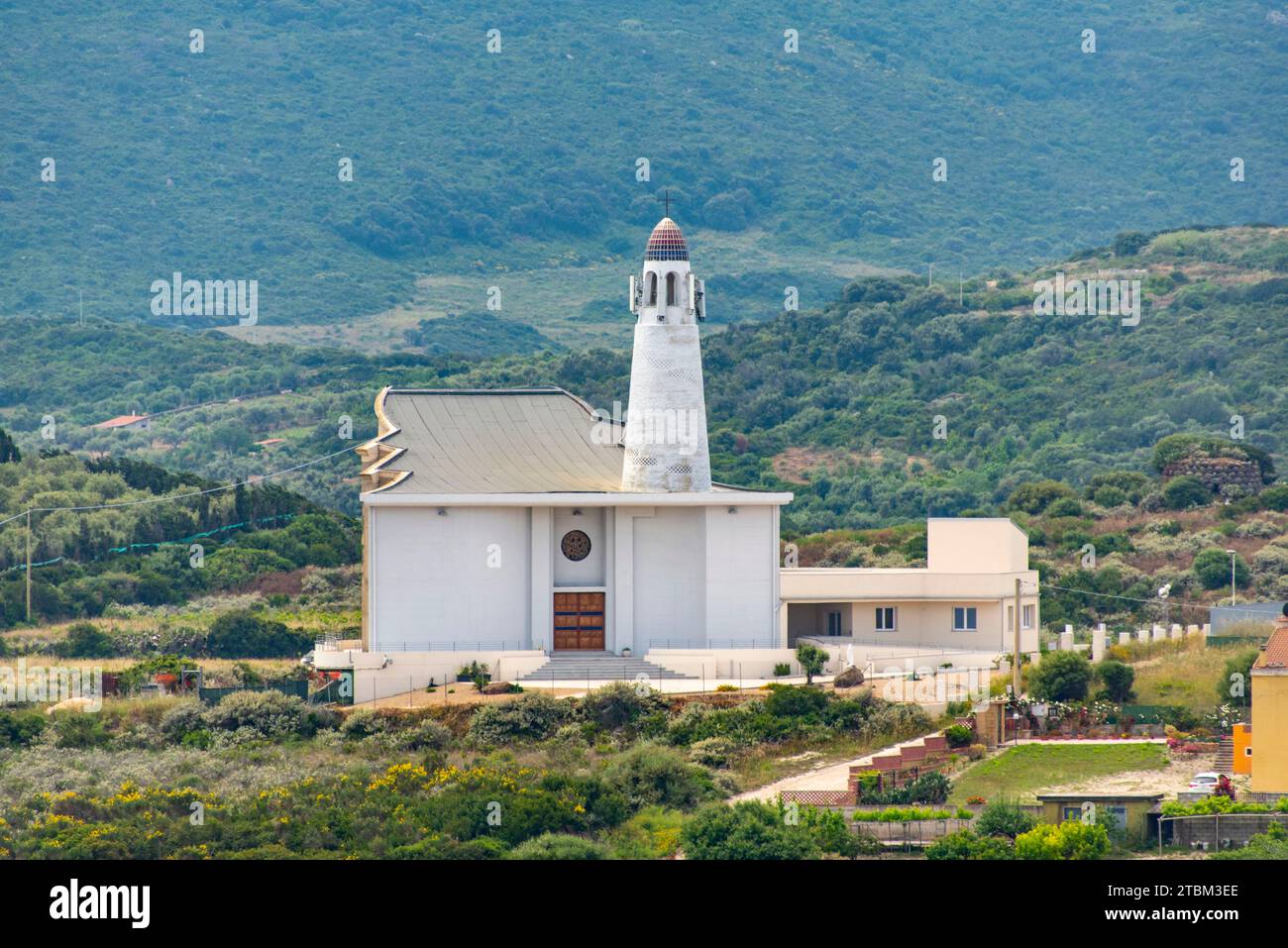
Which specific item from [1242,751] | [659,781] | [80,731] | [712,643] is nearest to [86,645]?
[80,731]

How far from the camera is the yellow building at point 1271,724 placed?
45.8 metres

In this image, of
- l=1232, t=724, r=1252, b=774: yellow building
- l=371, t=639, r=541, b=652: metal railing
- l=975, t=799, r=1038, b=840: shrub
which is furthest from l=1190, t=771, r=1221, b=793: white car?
l=371, t=639, r=541, b=652: metal railing

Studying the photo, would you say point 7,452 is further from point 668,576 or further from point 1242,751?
point 1242,751

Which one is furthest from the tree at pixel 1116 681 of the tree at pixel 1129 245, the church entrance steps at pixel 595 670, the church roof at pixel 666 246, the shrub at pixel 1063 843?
the tree at pixel 1129 245

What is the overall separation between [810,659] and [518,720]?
7512mm

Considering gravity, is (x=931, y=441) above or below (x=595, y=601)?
above

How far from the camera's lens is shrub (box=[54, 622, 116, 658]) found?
62316mm

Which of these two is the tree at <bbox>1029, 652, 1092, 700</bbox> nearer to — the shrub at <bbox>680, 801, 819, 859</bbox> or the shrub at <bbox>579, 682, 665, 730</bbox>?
the shrub at <bbox>579, 682, 665, 730</bbox>

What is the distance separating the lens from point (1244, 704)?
5250cm

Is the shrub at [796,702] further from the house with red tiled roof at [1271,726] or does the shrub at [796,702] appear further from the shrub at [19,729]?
the shrub at [19,729]

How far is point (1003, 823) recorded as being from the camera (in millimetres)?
41969
